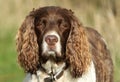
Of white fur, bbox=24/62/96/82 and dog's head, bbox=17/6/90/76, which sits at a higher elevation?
dog's head, bbox=17/6/90/76

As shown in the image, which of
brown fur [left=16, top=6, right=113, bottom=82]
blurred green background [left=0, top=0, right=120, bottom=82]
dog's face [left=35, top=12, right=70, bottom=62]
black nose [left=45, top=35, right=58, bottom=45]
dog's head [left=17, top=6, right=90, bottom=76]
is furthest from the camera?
blurred green background [left=0, top=0, right=120, bottom=82]

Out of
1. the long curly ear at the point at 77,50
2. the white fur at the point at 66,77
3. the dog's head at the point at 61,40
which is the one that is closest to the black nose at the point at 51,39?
the dog's head at the point at 61,40

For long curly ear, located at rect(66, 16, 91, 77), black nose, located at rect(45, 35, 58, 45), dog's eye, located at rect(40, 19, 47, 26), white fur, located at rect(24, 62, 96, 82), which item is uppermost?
dog's eye, located at rect(40, 19, 47, 26)

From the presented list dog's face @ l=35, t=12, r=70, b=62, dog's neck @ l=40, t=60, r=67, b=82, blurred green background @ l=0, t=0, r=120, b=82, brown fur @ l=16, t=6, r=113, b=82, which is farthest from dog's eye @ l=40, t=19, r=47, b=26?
blurred green background @ l=0, t=0, r=120, b=82

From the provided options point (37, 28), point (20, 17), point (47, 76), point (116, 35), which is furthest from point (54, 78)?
point (20, 17)

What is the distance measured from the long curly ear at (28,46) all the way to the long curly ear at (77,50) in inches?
19.0

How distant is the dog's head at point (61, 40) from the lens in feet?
34.9

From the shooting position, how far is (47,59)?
35.3 ft

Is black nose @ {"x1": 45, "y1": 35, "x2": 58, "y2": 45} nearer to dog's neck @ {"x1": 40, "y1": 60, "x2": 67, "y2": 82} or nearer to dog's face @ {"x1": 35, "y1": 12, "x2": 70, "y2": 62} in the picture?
dog's face @ {"x1": 35, "y1": 12, "x2": 70, "y2": 62}

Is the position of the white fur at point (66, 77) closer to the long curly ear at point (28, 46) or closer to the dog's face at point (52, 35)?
the long curly ear at point (28, 46)

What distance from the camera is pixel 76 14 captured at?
→ 18.8 meters

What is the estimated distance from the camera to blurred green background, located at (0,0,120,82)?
17031 mm

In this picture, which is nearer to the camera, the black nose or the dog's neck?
the black nose

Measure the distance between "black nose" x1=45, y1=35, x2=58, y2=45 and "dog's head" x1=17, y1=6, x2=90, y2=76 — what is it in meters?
0.24
